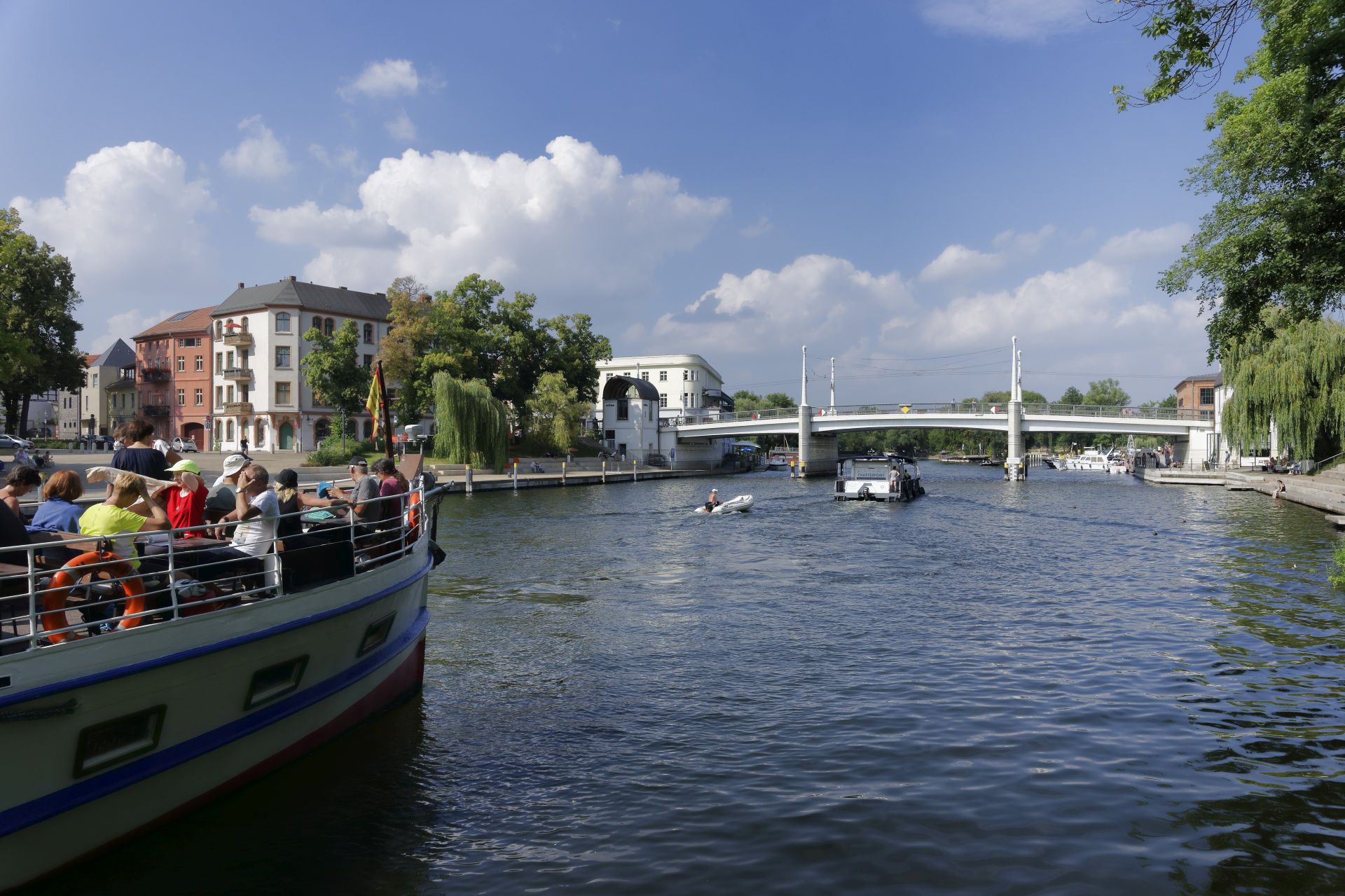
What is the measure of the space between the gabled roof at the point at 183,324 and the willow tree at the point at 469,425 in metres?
36.2

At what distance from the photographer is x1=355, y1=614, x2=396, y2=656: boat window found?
32.6 feet

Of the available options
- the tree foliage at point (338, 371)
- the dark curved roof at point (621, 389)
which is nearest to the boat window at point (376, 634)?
the tree foliage at point (338, 371)

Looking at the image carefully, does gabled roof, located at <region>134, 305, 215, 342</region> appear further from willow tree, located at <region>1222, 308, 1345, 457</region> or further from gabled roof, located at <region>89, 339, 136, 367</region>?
willow tree, located at <region>1222, 308, 1345, 457</region>

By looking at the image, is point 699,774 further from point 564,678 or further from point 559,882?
point 564,678

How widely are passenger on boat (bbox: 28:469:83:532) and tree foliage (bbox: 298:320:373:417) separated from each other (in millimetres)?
63336

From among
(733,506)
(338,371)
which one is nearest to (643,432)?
(338,371)

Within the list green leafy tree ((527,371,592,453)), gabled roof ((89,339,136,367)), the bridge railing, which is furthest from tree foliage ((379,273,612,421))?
gabled roof ((89,339,136,367))

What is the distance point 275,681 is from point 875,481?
47.3 m

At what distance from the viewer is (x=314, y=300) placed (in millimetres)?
77500

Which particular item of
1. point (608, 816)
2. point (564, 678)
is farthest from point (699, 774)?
point (564, 678)

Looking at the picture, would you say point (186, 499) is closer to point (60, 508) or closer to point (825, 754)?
point (60, 508)

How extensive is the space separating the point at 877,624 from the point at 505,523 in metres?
23.0

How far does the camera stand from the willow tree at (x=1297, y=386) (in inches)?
1841

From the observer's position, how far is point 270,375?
74188 mm
